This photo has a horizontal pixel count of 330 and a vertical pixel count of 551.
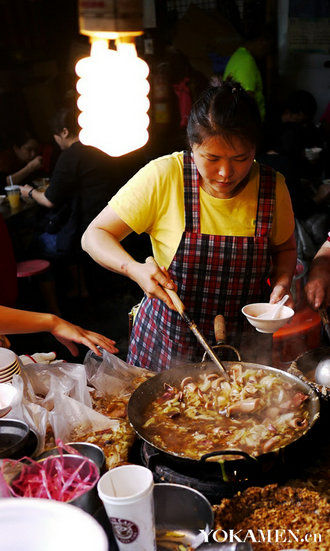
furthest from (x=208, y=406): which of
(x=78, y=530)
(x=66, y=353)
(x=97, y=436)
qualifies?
(x=66, y=353)

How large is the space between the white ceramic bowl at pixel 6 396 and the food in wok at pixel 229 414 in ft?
1.78

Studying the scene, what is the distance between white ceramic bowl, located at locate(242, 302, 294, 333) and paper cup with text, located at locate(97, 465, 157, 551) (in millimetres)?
1076

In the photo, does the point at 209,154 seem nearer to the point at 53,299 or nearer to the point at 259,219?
the point at 259,219

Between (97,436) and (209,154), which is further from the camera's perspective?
(209,154)

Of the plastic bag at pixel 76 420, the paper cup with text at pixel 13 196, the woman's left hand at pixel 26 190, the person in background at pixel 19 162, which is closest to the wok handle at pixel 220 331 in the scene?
the plastic bag at pixel 76 420

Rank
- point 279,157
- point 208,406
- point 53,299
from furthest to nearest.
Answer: point 53,299 < point 279,157 < point 208,406

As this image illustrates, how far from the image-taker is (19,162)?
25.0 feet

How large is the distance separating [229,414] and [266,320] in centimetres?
47

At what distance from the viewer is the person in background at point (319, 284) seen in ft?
8.61

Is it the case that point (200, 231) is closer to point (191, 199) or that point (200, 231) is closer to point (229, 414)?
point (191, 199)

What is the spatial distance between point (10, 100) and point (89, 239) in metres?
6.59

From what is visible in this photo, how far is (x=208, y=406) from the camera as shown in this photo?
2104 mm

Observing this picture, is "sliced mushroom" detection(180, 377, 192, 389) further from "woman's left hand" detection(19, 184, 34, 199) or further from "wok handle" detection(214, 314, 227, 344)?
"woman's left hand" detection(19, 184, 34, 199)

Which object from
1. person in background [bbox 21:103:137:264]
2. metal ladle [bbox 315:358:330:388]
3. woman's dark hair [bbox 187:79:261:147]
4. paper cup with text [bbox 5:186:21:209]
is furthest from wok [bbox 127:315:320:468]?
paper cup with text [bbox 5:186:21:209]
